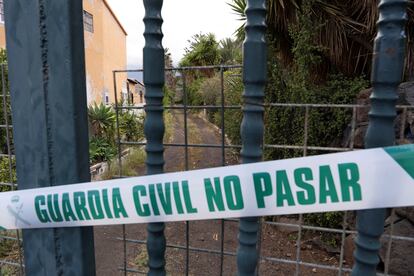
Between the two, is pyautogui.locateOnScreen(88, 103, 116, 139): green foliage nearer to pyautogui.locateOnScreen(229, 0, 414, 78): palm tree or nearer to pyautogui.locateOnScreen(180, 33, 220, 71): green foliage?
pyautogui.locateOnScreen(229, 0, 414, 78): palm tree

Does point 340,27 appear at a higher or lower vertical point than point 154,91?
higher

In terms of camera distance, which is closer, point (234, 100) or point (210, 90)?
point (234, 100)

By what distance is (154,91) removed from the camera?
2.97 feet

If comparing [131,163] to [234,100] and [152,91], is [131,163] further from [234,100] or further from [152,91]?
[152,91]

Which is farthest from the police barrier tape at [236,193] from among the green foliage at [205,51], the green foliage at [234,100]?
the green foliage at [205,51]

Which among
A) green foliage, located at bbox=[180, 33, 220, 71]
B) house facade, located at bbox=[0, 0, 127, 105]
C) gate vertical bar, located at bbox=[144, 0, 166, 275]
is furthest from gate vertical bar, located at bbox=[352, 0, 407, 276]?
green foliage, located at bbox=[180, 33, 220, 71]

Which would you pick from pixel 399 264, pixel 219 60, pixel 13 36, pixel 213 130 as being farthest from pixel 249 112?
pixel 219 60

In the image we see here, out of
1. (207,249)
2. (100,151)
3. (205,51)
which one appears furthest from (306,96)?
(205,51)

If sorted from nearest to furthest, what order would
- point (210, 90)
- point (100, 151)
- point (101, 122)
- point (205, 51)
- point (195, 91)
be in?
point (100, 151), point (101, 122), point (210, 90), point (195, 91), point (205, 51)

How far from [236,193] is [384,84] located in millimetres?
422

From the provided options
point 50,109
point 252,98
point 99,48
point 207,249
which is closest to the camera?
point 252,98

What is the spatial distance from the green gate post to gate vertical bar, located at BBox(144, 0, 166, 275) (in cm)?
23

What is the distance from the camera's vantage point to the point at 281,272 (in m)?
3.49

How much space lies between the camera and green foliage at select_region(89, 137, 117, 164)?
6320mm
